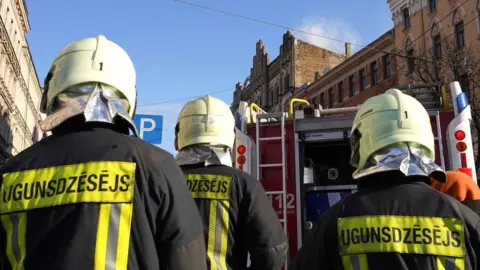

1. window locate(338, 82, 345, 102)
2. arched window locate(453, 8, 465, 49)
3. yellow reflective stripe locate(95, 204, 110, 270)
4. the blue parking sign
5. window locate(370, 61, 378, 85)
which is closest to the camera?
yellow reflective stripe locate(95, 204, 110, 270)

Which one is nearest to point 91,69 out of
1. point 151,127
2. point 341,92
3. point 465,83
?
point 151,127

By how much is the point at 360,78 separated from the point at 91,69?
36466mm

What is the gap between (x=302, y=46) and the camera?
45844 millimetres

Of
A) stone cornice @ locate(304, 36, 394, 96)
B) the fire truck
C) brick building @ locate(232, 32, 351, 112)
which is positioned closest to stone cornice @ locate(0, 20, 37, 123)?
brick building @ locate(232, 32, 351, 112)

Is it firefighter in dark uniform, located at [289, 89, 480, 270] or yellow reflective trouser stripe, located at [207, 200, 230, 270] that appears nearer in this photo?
firefighter in dark uniform, located at [289, 89, 480, 270]

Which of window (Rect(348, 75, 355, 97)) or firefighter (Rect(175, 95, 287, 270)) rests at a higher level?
window (Rect(348, 75, 355, 97))

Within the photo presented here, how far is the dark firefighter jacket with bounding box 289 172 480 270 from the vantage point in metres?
A: 2.07

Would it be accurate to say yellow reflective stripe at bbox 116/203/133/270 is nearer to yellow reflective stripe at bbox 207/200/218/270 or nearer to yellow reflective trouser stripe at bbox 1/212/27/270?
yellow reflective trouser stripe at bbox 1/212/27/270

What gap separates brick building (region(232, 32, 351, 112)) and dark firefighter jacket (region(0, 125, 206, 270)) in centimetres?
4182

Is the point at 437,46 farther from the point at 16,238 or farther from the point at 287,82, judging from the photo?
the point at 16,238

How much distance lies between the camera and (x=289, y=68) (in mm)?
46219

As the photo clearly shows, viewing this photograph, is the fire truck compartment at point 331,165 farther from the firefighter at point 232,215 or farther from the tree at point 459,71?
the tree at point 459,71

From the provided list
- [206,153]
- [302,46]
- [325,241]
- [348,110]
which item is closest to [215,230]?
[206,153]

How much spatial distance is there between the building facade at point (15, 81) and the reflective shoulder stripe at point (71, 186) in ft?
109
